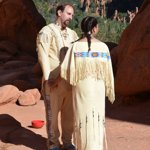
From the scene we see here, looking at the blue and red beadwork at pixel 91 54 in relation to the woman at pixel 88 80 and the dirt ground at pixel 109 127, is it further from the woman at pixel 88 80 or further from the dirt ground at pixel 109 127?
the dirt ground at pixel 109 127

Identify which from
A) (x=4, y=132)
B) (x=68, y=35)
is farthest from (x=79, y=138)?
(x=4, y=132)

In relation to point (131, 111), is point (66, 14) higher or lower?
higher

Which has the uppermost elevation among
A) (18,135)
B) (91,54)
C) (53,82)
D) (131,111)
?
(91,54)

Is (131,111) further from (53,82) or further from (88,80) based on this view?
(88,80)

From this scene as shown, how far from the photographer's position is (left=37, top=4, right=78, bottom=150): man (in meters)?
4.88

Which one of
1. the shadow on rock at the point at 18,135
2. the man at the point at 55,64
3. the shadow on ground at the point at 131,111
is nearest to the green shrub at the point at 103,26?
the shadow on ground at the point at 131,111

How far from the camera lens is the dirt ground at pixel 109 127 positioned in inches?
230

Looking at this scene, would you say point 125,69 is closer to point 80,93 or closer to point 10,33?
point 80,93

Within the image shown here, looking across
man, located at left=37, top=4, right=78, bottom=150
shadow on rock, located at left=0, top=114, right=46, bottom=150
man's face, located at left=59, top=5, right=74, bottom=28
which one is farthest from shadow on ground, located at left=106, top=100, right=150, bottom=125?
man's face, located at left=59, top=5, right=74, bottom=28

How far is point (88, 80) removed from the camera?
14.8 feet

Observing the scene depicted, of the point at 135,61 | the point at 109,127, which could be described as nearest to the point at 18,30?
the point at 135,61

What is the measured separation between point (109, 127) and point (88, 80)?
259 centimetres

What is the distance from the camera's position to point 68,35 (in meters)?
5.06

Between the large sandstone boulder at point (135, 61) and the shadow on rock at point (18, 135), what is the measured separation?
8.25ft
